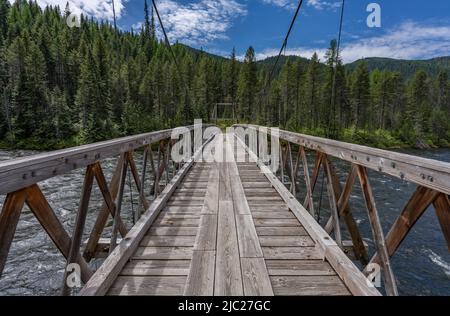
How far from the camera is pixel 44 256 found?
696cm

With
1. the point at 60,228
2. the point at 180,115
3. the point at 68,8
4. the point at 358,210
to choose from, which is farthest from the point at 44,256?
the point at 68,8

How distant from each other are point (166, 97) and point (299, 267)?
51.3m

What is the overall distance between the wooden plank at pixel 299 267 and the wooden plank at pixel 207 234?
0.56m

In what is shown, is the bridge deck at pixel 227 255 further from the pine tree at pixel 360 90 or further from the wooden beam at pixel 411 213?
the pine tree at pixel 360 90

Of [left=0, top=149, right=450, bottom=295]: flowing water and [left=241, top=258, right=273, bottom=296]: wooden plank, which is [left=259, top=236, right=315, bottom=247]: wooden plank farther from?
[left=0, top=149, right=450, bottom=295]: flowing water

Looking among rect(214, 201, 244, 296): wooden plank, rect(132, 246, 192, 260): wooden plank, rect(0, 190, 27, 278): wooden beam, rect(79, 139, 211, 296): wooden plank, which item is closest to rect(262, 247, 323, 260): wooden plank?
rect(214, 201, 244, 296): wooden plank

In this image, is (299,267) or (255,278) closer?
(255,278)

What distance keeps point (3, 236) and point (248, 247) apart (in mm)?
1772

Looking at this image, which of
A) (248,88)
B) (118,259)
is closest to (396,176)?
(118,259)

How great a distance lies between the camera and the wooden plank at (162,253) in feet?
7.34

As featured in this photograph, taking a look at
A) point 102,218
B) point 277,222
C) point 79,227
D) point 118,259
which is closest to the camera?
point 79,227

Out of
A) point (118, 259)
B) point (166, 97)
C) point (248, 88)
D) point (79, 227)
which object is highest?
point (248, 88)

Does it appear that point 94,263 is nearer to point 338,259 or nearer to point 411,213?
point 338,259

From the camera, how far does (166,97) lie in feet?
165
